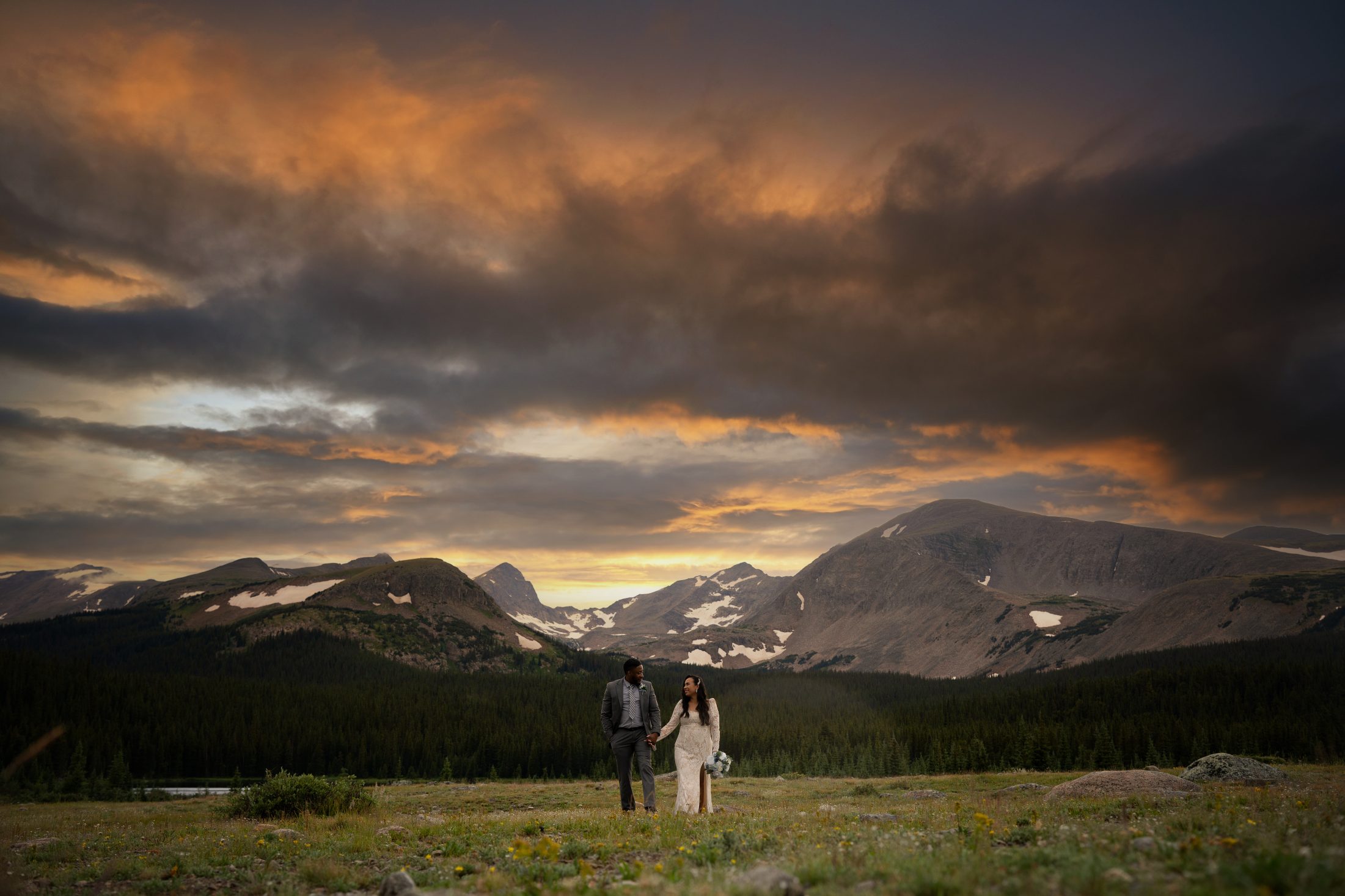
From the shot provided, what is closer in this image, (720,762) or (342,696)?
(720,762)

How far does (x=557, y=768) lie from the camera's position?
11506 centimetres

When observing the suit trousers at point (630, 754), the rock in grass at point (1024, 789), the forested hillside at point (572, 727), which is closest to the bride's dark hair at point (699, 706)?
the suit trousers at point (630, 754)

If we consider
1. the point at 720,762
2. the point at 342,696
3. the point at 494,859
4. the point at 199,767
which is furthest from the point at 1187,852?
the point at 342,696

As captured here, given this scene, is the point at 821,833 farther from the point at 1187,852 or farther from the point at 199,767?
the point at 199,767

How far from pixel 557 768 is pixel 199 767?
54854 millimetres

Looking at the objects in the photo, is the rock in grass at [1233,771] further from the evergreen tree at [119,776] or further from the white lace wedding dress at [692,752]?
the evergreen tree at [119,776]

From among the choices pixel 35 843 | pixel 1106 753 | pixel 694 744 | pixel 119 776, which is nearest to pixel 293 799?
pixel 35 843

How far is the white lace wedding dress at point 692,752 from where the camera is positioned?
811 inches

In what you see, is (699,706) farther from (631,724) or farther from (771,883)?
(771,883)

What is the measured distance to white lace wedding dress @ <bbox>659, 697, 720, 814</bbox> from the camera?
67.6 ft

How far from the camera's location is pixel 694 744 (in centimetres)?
2069

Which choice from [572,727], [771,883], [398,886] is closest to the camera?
[771,883]

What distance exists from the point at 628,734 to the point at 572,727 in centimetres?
10985

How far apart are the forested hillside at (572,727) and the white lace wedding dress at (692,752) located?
90333 mm
